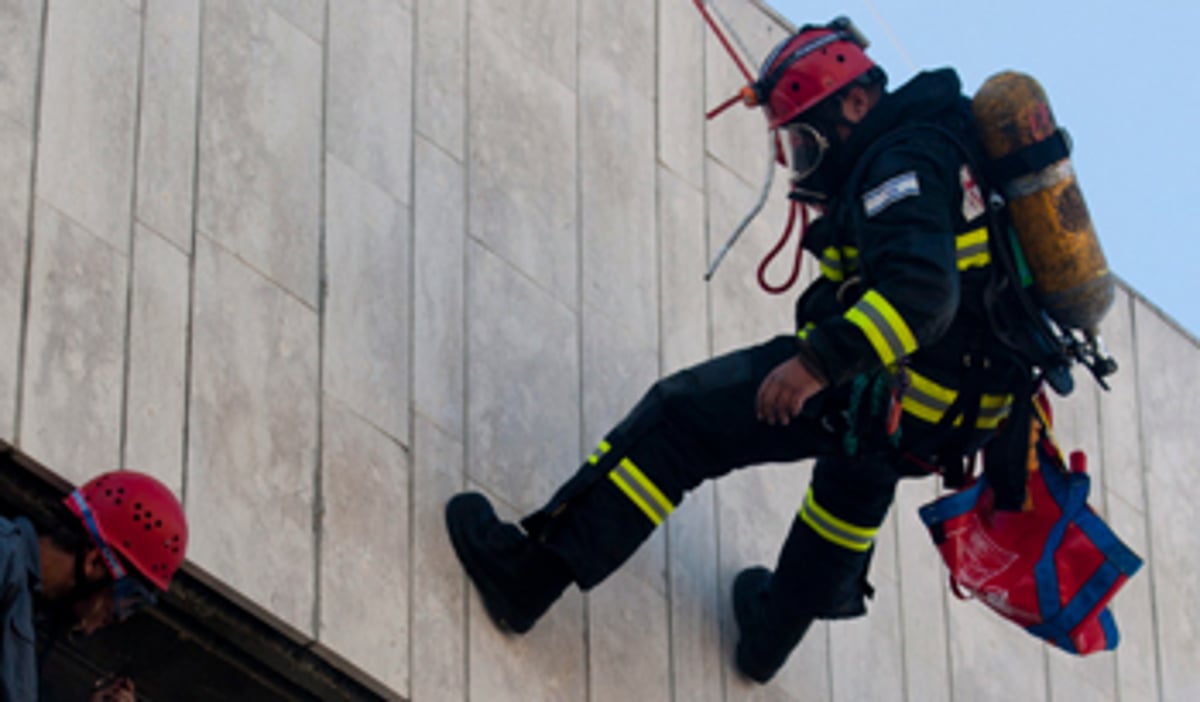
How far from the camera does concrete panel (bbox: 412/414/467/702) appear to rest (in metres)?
7.73

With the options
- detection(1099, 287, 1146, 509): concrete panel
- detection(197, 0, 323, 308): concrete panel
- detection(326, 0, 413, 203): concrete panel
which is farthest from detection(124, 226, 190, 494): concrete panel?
detection(1099, 287, 1146, 509): concrete panel

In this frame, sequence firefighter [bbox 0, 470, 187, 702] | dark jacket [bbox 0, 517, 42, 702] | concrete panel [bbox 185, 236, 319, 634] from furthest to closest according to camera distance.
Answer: concrete panel [bbox 185, 236, 319, 634], firefighter [bbox 0, 470, 187, 702], dark jacket [bbox 0, 517, 42, 702]

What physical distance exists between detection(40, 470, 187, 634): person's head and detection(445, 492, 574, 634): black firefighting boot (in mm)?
1496

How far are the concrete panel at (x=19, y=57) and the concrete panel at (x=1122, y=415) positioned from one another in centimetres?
534

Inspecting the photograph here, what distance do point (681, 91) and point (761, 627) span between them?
80.1 inches

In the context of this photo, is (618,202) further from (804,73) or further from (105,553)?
(105,553)

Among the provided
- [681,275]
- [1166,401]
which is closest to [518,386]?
[681,275]

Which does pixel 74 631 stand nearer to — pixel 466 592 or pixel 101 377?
pixel 101 377

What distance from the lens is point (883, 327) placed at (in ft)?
24.5

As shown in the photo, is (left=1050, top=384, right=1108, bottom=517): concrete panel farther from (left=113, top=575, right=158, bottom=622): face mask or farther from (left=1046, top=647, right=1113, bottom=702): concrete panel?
(left=113, top=575, right=158, bottom=622): face mask

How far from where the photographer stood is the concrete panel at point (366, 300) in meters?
7.84

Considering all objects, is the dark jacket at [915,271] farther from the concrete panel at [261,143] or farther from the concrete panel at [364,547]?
the concrete panel at [261,143]

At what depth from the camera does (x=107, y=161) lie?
7.32m

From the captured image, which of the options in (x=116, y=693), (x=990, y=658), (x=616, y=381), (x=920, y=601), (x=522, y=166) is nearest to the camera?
(x=116, y=693)
